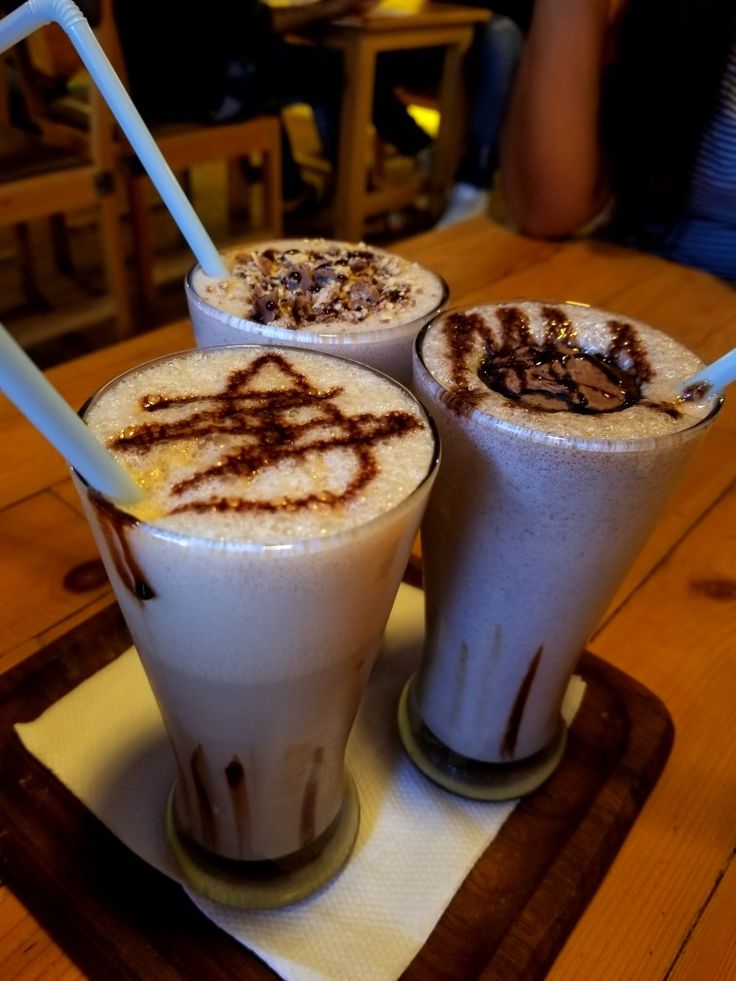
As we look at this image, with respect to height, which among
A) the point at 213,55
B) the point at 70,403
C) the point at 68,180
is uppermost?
the point at 70,403

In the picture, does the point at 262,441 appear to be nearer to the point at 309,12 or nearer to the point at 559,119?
the point at 559,119

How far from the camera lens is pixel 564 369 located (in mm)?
529

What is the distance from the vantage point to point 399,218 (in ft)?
11.1

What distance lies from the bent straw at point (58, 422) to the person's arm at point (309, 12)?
8.38ft

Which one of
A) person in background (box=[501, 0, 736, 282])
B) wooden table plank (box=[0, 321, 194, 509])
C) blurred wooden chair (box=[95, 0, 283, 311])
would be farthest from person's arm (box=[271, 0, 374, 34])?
wooden table plank (box=[0, 321, 194, 509])

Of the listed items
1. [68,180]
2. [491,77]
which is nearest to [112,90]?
[68,180]

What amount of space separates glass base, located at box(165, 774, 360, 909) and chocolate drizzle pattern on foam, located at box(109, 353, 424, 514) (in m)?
0.28

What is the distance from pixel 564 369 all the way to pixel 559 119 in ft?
3.23

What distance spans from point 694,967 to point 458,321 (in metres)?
0.42

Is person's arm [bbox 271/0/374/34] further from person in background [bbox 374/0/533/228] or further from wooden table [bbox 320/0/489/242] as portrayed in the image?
person in background [bbox 374/0/533/228]

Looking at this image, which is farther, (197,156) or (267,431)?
(197,156)

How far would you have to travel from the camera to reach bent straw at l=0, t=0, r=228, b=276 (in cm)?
52

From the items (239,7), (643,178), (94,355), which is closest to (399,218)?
(239,7)

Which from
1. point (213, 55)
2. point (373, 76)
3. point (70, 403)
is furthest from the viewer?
point (373, 76)
